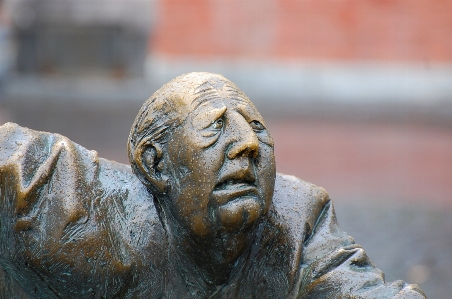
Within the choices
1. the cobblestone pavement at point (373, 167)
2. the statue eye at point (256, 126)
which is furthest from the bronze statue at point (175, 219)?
the cobblestone pavement at point (373, 167)

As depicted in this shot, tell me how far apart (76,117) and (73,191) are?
9.10 metres

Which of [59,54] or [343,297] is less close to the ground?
[343,297]

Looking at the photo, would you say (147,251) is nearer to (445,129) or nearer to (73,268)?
(73,268)

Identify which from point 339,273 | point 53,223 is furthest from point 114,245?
point 339,273

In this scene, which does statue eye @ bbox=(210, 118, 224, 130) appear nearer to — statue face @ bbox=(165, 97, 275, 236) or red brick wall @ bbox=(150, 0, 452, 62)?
statue face @ bbox=(165, 97, 275, 236)

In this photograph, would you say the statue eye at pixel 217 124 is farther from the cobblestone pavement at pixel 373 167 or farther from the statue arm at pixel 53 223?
the cobblestone pavement at pixel 373 167

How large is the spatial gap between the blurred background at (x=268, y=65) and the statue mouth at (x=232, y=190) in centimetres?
630

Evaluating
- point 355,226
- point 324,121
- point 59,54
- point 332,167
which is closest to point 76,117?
point 59,54

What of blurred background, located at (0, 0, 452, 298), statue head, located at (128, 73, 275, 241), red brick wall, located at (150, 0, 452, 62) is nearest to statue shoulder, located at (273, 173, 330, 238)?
statue head, located at (128, 73, 275, 241)

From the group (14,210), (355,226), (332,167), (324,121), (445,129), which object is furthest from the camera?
(324,121)

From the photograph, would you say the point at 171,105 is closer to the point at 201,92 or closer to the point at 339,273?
the point at 201,92

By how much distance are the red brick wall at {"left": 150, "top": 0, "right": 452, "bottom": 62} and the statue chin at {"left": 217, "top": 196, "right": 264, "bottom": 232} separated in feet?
38.2

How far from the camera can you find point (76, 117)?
10945 mm

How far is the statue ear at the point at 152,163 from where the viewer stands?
205 cm
